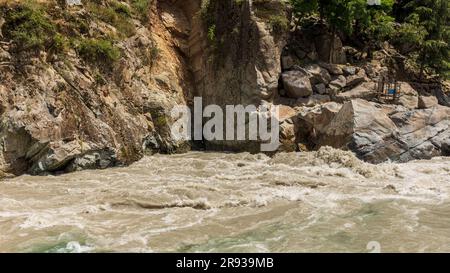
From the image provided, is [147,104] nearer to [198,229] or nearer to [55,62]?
[55,62]

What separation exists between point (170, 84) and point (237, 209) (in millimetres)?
11098

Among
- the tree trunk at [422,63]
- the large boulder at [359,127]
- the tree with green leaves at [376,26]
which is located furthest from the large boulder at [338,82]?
the tree trunk at [422,63]

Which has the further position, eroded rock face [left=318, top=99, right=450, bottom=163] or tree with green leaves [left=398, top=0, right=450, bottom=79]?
tree with green leaves [left=398, top=0, right=450, bottom=79]

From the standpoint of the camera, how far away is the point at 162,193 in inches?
405

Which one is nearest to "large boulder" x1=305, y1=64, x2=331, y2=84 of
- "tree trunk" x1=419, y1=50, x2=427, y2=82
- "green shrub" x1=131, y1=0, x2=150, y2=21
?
"tree trunk" x1=419, y1=50, x2=427, y2=82

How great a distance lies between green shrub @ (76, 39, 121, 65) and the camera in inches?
607

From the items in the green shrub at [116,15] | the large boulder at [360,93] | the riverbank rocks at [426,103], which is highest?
the green shrub at [116,15]

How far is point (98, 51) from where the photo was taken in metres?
15.7

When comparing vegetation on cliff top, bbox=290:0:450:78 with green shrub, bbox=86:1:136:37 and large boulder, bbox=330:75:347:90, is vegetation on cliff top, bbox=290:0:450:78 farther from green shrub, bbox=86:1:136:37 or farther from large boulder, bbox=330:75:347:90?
green shrub, bbox=86:1:136:37

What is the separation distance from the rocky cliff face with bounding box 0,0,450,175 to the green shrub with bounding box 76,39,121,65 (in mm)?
42

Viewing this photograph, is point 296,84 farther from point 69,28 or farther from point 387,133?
point 69,28

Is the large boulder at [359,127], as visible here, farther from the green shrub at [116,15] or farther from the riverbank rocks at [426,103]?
the green shrub at [116,15]

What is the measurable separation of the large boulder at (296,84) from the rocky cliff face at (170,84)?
0.15ft

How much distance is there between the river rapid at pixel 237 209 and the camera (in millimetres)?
7199
